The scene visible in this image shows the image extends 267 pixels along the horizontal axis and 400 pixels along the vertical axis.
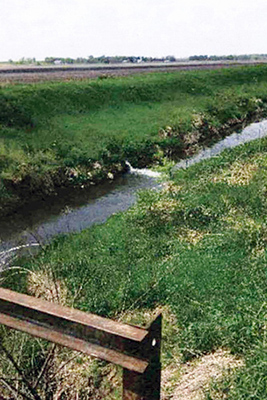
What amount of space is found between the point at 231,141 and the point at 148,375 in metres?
24.1

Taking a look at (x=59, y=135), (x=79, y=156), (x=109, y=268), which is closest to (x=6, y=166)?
(x=79, y=156)

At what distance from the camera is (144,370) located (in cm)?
246

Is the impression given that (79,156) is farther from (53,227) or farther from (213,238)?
(213,238)

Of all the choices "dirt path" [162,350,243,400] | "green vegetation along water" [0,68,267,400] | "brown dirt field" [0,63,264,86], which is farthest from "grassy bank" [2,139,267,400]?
"brown dirt field" [0,63,264,86]

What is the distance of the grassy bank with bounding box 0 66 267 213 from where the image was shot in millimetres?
16842

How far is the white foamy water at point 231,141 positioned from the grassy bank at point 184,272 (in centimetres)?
680

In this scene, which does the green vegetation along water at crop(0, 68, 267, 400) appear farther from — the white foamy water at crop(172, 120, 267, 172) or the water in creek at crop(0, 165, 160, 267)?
the white foamy water at crop(172, 120, 267, 172)

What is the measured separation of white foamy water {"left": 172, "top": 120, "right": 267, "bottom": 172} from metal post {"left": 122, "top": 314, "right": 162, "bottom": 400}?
17.1 meters

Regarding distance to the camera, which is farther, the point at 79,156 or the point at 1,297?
the point at 79,156

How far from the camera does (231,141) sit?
2558 centimetres

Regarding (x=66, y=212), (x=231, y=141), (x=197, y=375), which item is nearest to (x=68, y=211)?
(x=66, y=212)

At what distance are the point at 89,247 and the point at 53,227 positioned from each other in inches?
135

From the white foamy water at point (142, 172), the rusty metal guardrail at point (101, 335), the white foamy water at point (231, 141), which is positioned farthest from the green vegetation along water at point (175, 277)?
the white foamy water at point (231, 141)

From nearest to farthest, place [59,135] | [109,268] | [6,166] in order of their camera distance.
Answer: [109,268] → [6,166] → [59,135]
